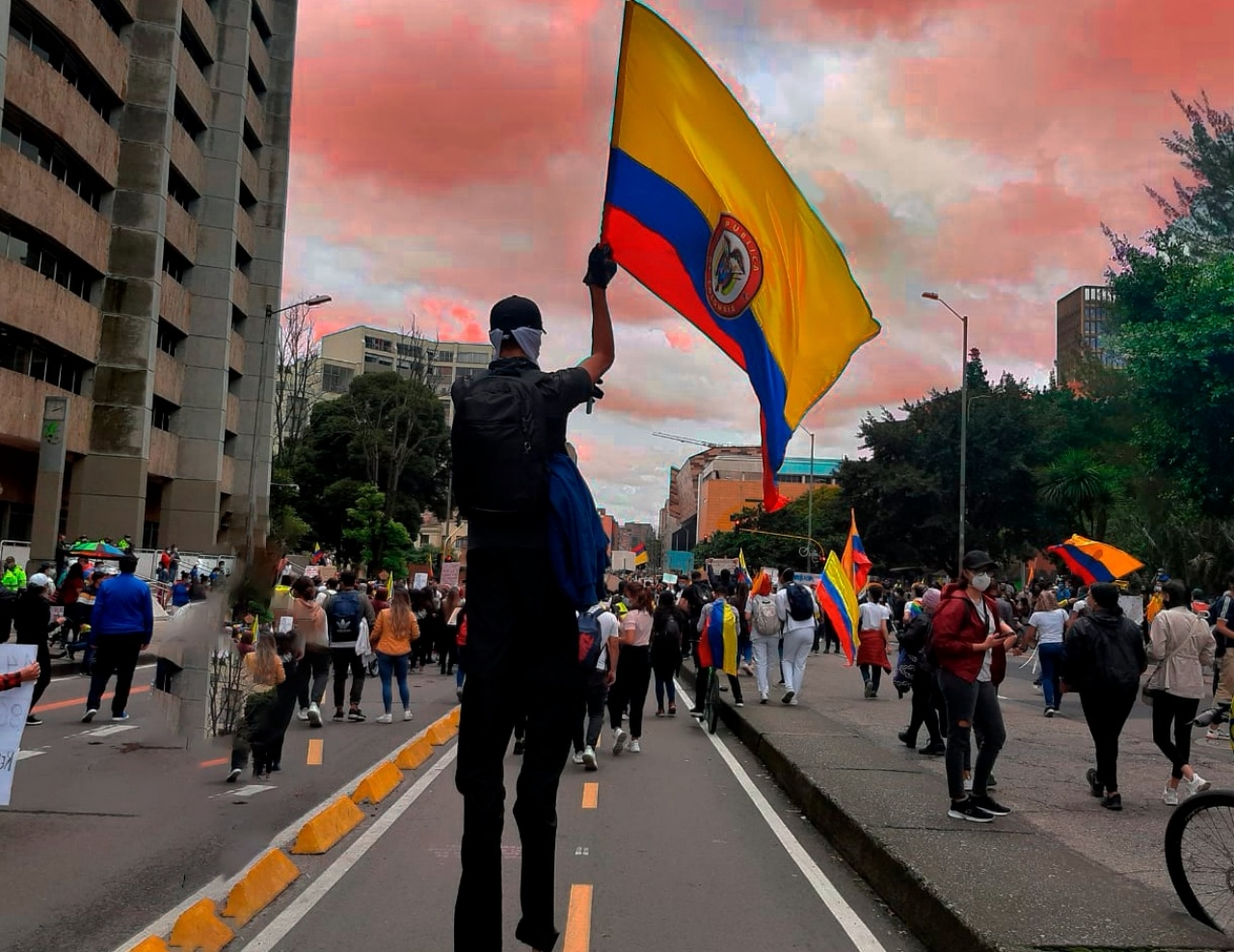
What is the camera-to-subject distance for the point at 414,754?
10492 millimetres

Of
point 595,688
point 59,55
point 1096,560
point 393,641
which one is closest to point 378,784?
point 595,688

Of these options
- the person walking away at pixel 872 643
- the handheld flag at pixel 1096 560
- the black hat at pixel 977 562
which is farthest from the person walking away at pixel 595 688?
the handheld flag at pixel 1096 560

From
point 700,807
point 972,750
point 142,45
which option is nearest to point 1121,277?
point 972,750

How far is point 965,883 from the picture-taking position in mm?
5488

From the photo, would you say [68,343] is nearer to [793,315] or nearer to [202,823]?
[202,823]

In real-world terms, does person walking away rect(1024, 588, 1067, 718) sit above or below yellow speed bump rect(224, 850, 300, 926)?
above

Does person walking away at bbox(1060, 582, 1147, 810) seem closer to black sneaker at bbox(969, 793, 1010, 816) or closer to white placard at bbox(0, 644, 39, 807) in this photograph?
black sneaker at bbox(969, 793, 1010, 816)

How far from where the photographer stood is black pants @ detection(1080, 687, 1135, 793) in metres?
8.64

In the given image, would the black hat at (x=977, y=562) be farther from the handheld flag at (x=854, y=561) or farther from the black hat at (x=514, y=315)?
the handheld flag at (x=854, y=561)

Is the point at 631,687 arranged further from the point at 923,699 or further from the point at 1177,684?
the point at 1177,684

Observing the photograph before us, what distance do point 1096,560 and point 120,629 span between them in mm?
17024

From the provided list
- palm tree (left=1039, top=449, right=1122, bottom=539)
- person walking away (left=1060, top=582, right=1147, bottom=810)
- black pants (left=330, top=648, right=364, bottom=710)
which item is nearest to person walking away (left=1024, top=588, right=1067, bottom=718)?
person walking away (left=1060, top=582, right=1147, bottom=810)

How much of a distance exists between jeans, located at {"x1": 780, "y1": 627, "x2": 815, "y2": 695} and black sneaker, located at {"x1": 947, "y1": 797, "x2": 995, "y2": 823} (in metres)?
8.44

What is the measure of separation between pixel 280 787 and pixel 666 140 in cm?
623
